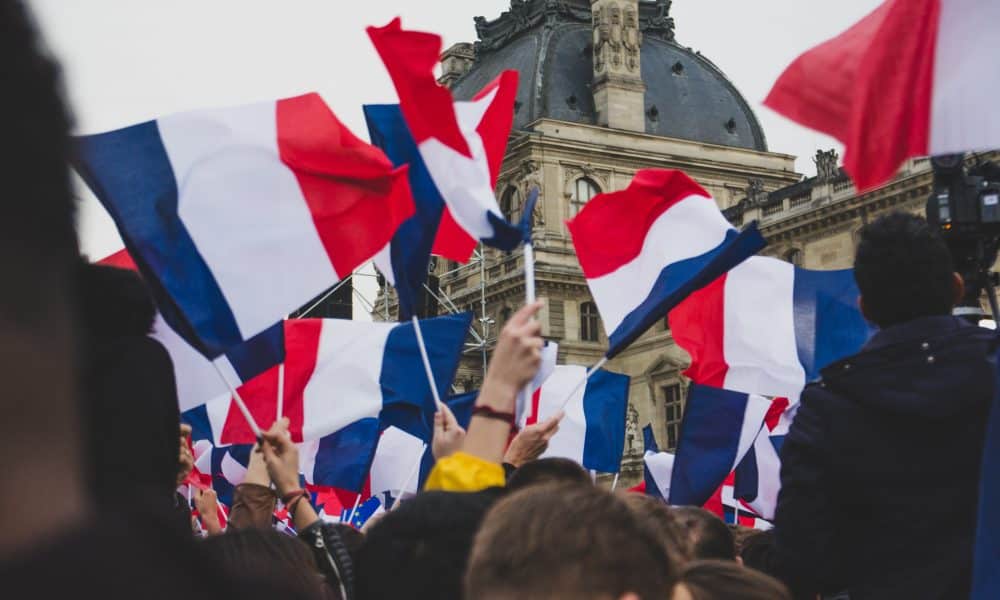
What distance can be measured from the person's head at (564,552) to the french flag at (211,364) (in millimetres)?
4038

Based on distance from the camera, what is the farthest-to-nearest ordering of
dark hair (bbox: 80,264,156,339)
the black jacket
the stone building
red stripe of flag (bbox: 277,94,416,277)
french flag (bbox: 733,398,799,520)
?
the stone building, french flag (bbox: 733,398,799,520), red stripe of flag (bbox: 277,94,416,277), the black jacket, dark hair (bbox: 80,264,156,339)

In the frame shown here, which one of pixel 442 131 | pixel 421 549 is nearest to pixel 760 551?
pixel 442 131

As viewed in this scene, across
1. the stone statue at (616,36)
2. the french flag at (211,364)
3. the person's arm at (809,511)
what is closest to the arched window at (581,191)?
the stone statue at (616,36)

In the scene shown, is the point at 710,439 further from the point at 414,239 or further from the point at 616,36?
the point at 616,36

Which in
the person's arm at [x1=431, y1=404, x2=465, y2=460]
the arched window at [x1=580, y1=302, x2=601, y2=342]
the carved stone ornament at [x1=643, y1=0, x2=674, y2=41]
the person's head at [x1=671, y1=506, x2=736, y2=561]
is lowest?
the person's head at [x1=671, y1=506, x2=736, y2=561]

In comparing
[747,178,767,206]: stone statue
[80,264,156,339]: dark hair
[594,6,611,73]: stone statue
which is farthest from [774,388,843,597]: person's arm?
[594,6,611,73]: stone statue

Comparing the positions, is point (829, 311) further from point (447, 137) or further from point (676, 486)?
point (447, 137)

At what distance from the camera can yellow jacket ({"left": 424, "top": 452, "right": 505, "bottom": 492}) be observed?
255 cm

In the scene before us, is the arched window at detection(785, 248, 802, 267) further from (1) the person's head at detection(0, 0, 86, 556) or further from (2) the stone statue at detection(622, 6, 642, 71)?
(1) the person's head at detection(0, 0, 86, 556)

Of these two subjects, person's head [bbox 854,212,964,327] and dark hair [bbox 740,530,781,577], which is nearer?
person's head [bbox 854,212,964,327]

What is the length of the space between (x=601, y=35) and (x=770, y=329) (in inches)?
1788

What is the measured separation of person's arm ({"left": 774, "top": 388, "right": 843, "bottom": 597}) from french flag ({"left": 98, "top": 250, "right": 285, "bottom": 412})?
112 inches

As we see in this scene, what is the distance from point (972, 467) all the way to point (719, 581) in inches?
31.0

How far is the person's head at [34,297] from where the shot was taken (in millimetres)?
663
